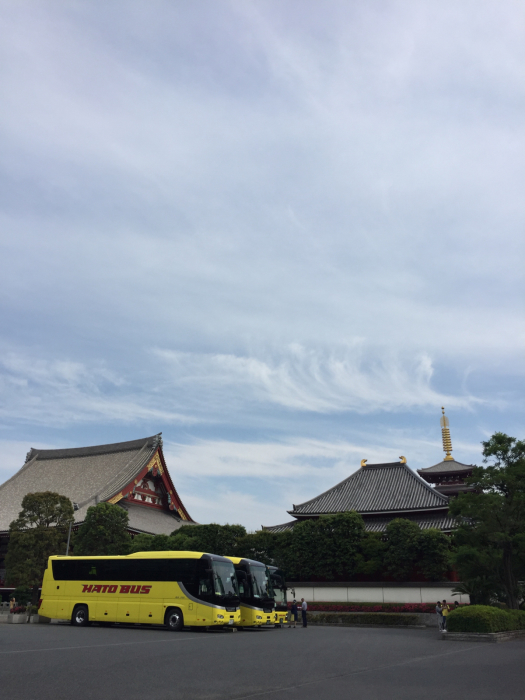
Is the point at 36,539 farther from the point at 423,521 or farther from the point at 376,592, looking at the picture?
the point at 423,521

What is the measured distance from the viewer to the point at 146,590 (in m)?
23.9

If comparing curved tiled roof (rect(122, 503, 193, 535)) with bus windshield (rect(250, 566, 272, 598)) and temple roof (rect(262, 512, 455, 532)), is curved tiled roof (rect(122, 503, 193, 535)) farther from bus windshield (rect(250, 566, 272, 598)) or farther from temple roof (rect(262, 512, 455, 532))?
bus windshield (rect(250, 566, 272, 598))

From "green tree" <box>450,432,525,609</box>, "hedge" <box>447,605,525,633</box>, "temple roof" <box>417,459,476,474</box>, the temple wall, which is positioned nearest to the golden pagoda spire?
"temple roof" <box>417,459,476,474</box>

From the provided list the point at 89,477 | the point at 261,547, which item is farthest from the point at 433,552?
the point at 89,477

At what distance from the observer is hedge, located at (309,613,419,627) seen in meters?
32.7

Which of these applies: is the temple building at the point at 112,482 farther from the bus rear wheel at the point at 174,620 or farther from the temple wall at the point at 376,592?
the bus rear wheel at the point at 174,620

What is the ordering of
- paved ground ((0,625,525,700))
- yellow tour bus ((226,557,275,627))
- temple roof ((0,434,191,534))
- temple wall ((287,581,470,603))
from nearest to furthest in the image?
paved ground ((0,625,525,700))
yellow tour bus ((226,557,275,627))
temple wall ((287,581,470,603))
temple roof ((0,434,191,534))

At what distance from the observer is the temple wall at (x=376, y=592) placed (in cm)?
3544

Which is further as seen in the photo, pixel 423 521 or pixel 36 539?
pixel 423 521

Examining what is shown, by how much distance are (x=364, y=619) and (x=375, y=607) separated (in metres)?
1.94

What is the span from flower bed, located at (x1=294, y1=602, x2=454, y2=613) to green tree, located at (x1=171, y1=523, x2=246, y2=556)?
6.59 meters

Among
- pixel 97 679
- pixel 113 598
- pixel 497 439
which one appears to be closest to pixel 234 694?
pixel 97 679

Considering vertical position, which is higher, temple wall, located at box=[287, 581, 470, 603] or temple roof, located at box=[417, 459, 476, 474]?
temple roof, located at box=[417, 459, 476, 474]

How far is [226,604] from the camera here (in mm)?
22922
